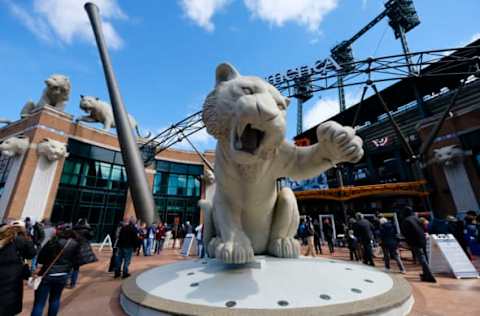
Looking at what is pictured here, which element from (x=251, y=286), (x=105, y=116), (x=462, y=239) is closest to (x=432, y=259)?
(x=462, y=239)

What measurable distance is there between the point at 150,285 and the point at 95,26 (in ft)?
43.4

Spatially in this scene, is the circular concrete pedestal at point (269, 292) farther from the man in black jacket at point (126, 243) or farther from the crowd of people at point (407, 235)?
the man in black jacket at point (126, 243)

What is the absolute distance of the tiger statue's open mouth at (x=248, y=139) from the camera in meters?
1.46

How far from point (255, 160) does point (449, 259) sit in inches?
167

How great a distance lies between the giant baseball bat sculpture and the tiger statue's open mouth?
27.9 ft

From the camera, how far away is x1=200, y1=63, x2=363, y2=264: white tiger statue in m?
1.45

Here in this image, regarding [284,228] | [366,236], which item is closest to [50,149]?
[284,228]

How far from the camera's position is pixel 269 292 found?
65.5 inches

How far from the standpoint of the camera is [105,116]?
44.3 ft

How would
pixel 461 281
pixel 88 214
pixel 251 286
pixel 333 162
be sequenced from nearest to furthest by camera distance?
pixel 251 286
pixel 333 162
pixel 461 281
pixel 88 214

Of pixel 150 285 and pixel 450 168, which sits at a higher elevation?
pixel 450 168

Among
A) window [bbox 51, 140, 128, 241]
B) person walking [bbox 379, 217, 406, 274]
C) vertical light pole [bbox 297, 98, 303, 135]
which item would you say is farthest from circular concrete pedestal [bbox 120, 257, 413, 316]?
vertical light pole [bbox 297, 98, 303, 135]

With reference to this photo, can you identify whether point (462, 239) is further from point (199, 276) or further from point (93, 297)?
point (93, 297)

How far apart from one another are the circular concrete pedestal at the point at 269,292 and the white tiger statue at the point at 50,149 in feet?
35.8
